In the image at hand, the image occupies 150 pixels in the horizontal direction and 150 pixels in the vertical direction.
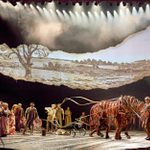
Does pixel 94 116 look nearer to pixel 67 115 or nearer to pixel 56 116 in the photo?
pixel 67 115

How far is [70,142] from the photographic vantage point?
7.27 meters

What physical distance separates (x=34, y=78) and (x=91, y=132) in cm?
136

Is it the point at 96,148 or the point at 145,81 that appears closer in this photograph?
the point at 96,148

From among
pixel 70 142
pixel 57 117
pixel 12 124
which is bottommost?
pixel 70 142

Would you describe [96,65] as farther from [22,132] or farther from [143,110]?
[22,132]

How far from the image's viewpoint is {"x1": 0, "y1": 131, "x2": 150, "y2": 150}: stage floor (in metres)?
7.11

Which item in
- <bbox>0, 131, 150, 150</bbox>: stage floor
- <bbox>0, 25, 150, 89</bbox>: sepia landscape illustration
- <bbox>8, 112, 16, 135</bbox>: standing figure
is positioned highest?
<bbox>0, 25, 150, 89</bbox>: sepia landscape illustration

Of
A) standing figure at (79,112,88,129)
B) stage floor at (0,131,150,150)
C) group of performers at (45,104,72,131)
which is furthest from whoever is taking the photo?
standing figure at (79,112,88,129)

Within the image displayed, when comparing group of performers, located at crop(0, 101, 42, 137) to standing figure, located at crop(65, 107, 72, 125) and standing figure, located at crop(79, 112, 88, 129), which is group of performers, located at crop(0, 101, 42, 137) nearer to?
standing figure, located at crop(65, 107, 72, 125)

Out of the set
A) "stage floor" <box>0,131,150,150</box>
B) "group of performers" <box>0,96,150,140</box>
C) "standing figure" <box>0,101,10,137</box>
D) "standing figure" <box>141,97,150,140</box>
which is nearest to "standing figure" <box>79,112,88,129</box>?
"group of performers" <box>0,96,150,140</box>

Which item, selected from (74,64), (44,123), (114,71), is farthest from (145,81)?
(44,123)

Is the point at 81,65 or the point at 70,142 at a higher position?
the point at 81,65

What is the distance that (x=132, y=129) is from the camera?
7547 mm

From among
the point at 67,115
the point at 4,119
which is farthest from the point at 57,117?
the point at 4,119
